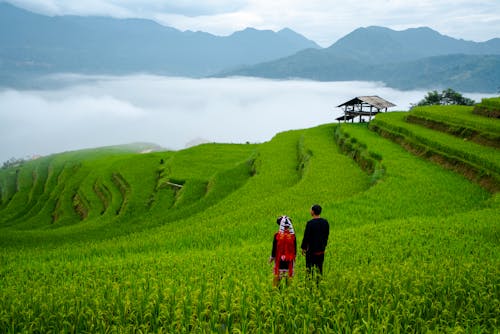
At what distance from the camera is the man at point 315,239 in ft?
25.9

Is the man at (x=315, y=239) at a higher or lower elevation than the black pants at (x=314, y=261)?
higher

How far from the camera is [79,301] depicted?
7148 mm

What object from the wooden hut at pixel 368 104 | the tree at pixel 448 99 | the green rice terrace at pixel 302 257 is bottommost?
the green rice terrace at pixel 302 257

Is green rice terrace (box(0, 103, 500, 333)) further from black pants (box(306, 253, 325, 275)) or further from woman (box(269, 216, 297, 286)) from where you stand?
woman (box(269, 216, 297, 286))

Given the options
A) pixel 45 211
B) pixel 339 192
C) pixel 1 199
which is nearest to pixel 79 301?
pixel 339 192

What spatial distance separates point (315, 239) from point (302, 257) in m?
3.28

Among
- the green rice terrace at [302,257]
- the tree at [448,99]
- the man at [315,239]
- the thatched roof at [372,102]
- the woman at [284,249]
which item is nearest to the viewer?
the green rice terrace at [302,257]

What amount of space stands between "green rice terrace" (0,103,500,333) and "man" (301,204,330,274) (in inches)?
15.6

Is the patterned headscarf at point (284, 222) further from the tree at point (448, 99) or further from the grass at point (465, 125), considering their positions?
the tree at point (448, 99)

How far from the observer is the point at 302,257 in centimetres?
1108

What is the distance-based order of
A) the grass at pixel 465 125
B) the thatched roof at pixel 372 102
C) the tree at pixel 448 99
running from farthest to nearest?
1. the tree at pixel 448 99
2. the thatched roof at pixel 372 102
3. the grass at pixel 465 125

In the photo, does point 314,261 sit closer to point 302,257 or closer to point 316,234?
point 316,234

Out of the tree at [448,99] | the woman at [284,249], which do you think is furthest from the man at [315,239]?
Answer: the tree at [448,99]

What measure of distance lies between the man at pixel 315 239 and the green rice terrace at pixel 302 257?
1.30 feet
